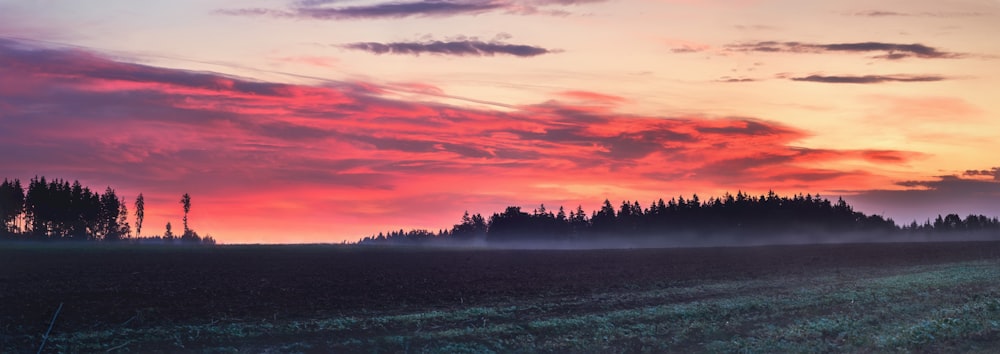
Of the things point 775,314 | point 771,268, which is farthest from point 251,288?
point 771,268

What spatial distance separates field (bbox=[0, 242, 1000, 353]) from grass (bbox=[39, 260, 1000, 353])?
3.8 inches

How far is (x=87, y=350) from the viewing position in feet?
104

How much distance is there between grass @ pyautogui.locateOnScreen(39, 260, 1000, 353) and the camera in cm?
2953

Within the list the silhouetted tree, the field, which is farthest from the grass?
the silhouetted tree

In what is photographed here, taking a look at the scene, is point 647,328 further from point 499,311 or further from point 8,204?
point 8,204

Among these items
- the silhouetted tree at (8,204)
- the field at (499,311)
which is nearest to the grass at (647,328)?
the field at (499,311)

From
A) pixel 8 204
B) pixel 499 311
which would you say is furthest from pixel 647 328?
pixel 8 204

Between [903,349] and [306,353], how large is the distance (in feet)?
70.8

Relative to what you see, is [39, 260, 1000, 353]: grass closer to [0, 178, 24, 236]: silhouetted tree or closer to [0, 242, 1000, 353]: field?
[0, 242, 1000, 353]: field

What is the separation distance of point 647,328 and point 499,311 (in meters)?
10.3

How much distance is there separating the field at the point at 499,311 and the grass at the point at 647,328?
97 mm

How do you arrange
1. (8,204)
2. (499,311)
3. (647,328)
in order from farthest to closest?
(8,204) → (499,311) → (647,328)

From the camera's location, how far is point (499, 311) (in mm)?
42781

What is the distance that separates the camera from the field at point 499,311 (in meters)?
31.3
